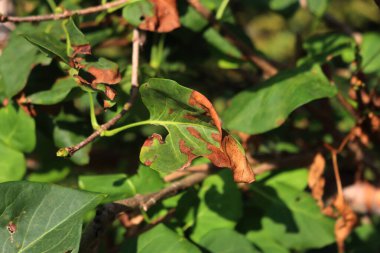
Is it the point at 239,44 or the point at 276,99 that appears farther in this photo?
the point at 239,44

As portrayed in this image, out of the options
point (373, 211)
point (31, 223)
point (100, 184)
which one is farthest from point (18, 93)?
point (373, 211)

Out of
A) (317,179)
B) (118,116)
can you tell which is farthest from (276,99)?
(118,116)

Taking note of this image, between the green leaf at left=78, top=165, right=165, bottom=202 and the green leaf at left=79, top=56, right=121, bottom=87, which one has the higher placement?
the green leaf at left=79, top=56, right=121, bottom=87

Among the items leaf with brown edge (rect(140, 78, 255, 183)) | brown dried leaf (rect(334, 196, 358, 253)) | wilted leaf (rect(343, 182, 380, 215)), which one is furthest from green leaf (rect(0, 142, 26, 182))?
wilted leaf (rect(343, 182, 380, 215))

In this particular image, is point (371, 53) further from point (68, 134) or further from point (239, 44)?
point (68, 134)

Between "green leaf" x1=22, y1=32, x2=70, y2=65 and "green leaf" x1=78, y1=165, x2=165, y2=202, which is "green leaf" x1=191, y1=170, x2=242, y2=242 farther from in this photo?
"green leaf" x1=22, y1=32, x2=70, y2=65

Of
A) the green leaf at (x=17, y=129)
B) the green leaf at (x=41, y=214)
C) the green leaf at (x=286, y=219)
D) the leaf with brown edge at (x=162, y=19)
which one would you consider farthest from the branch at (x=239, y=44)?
the green leaf at (x=41, y=214)
